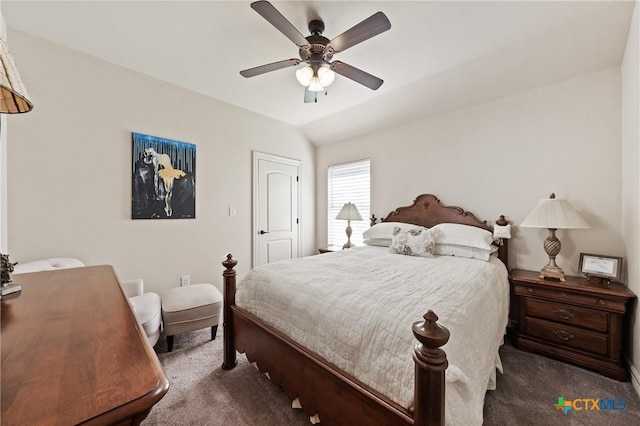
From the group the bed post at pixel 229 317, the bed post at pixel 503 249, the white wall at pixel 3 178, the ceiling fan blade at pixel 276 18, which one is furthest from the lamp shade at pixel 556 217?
the white wall at pixel 3 178

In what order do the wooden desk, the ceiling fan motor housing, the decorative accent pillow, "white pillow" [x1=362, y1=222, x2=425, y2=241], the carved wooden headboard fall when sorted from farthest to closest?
"white pillow" [x1=362, y1=222, x2=425, y2=241]
the carved wooden headboard
the decorative accent pillow
the ceiling fan motor housing
the wooden desk

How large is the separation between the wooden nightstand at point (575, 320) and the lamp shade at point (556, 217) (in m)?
0.48

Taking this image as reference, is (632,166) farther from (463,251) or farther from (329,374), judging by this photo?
(329,374)

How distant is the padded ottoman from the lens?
7.06 ft

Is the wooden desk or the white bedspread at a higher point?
the wooden desk

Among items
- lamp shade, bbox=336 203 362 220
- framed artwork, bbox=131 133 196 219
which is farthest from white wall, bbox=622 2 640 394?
framed artwork, bbox=131 133 196 219

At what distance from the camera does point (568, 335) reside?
6.60 ft

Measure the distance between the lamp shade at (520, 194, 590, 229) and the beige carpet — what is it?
3.69 ft

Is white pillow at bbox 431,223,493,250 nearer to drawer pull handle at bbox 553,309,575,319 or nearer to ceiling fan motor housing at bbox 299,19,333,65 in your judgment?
drawer pull handle at bbox 553,309,575,319

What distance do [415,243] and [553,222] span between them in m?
1.13

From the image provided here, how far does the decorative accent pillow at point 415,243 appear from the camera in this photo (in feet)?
8.45

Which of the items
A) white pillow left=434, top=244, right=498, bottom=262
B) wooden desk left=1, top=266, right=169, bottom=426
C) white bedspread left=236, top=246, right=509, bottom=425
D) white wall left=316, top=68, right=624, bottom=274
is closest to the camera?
wooden desk left=1, top=266, right=169, bottom=426

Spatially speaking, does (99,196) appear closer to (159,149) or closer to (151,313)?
(159,149)

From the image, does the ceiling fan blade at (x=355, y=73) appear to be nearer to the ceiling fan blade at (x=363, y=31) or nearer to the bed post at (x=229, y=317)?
the ceiling fan blade at (x=363, y=31)
